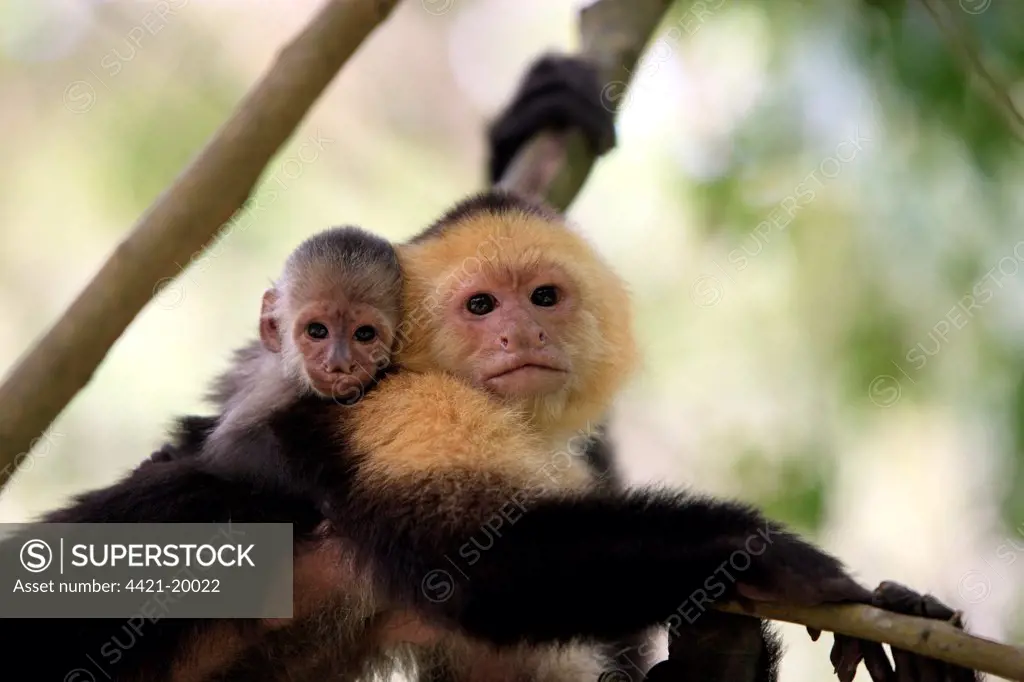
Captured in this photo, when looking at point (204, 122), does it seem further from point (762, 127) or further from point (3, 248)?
point (762, 127)

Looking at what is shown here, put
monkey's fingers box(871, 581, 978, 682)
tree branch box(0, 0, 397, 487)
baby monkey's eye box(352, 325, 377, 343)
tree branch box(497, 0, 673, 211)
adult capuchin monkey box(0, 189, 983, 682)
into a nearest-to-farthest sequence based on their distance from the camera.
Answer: monkey's fingers box(871, 581, 978, 682)
adult capuchin monkey box(0, 189, 983, 682)
tree branch box(0, 0, 397, 487)
baby monkey's eye box(352, 325, 377, 343)
tree branch box(497, 0, 673, 211)

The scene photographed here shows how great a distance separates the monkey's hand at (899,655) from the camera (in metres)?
2.45

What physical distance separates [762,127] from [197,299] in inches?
133

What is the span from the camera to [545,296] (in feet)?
13.0

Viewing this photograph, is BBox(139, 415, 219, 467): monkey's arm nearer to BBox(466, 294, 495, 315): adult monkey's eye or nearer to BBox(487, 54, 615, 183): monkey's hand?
BBox(466, 294, 495, 315): adult monkey's eye

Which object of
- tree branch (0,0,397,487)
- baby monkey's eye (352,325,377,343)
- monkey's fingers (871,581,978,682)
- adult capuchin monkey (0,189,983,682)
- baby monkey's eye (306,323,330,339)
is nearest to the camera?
monkey's fingers (871,581,978,682)

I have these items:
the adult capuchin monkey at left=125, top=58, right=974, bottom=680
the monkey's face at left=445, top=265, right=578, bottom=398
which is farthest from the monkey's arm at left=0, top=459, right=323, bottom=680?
the monkey's face at left=445, top=265, right=578, bottom=398

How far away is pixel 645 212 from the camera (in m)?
6.44

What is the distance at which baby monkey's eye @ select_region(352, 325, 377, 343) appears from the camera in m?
3.83

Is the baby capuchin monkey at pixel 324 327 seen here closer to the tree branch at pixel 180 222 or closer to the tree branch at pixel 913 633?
the tree branch at pixel 180 222

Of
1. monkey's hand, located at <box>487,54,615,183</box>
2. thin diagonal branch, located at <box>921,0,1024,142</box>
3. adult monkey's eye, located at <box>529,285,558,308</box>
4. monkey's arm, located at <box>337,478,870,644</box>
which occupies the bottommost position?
monkey's arm, located at <box>337,478,870,644</box>

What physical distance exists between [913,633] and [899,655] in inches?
11.9

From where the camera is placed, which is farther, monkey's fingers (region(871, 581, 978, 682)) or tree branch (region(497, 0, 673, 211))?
tree branch (region(497, 0, 673, 211))

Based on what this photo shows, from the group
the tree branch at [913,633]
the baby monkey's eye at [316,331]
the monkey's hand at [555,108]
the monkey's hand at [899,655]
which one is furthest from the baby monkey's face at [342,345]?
the monkey's hand at [555,108]
